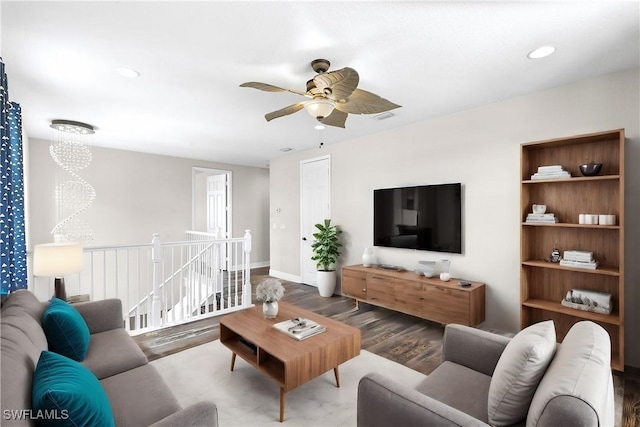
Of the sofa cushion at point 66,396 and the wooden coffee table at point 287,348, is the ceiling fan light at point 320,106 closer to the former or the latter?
the wooden coffee table at point 287,348

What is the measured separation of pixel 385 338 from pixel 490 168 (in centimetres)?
226

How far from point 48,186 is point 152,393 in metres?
5.32

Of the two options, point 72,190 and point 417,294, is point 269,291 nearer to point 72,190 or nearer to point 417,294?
point 417,294

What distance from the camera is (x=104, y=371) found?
181cm

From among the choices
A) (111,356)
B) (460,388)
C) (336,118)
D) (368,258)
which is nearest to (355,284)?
(368,258)

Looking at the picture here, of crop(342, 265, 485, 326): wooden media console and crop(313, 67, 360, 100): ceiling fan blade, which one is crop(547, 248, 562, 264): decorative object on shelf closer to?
crop(342, 265, 485, 326): wooden media console

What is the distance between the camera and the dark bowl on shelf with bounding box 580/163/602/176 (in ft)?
8.50

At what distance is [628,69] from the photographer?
8.52ft

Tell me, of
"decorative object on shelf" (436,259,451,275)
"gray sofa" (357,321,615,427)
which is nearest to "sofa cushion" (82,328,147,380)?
"gray sofa" (357,321,615,427)

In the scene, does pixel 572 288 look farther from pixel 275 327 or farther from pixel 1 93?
pixel 1 93

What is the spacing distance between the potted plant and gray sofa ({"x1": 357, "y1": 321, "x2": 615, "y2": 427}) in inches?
130

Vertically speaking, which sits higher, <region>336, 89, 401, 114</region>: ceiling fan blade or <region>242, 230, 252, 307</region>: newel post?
<region>336, 89, 401, 114</region>: ceiling fan blade

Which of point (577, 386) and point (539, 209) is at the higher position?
point (539, 209)

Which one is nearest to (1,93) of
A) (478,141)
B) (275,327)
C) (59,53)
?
(59,53)
